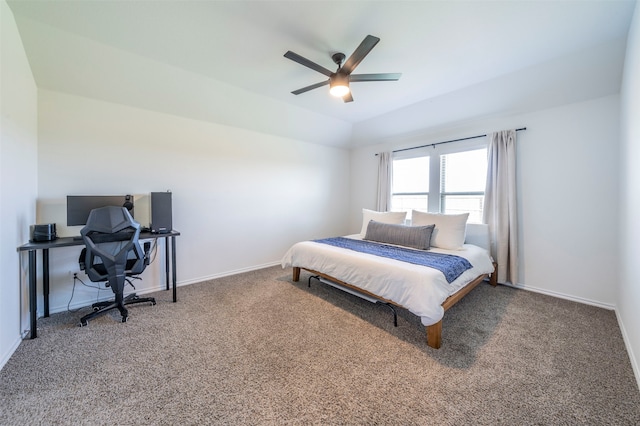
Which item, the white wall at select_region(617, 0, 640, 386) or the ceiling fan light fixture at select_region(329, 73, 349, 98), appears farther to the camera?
the ceiling fan light fixture at select_region(329, 73, 349, 98)

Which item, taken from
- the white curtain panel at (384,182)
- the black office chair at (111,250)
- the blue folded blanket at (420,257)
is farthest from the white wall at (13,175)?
the white curtain panel at (384,182)

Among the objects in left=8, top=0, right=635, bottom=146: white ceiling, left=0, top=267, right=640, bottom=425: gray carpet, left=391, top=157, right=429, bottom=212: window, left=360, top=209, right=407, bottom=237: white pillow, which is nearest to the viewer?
left=0, top=267, right=640, bottom=425: gray carpet

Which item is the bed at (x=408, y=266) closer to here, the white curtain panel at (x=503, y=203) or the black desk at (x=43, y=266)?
the white curtain panel at (x=503, y=203)

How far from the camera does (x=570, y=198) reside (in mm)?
2873

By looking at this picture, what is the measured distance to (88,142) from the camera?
274 centimetres

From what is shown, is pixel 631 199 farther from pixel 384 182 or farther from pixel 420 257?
pixel 384 182

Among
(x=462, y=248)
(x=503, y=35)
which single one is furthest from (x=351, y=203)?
(x=503, y=35)

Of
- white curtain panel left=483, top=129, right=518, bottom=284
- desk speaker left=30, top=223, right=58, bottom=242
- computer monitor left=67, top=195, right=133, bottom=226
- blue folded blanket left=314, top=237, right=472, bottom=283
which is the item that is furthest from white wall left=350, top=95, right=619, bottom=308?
desk speaker left=30, top=223, right=58, bottom=242

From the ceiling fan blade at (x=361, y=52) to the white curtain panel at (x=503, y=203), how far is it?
8.15ft

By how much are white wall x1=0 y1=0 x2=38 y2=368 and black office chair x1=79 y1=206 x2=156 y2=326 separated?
→ 41 centimetres

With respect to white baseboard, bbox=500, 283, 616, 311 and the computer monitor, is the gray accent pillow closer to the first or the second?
white baseboard, bbox=500, 283, 616, 311

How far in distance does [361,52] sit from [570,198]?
3025mm

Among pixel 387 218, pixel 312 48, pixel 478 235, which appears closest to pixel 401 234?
pixel 387 218

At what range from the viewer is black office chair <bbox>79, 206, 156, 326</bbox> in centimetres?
222
